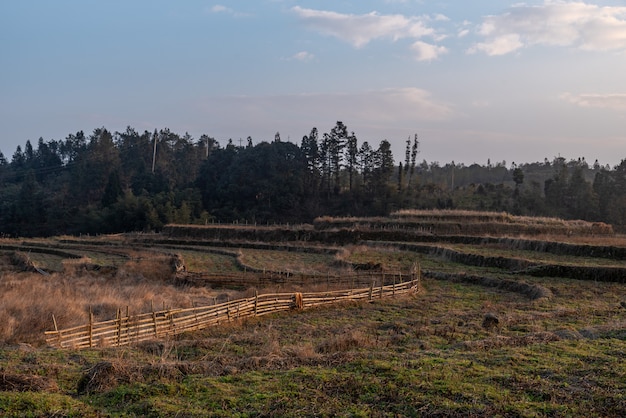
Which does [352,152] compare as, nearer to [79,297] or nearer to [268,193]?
[268,193]

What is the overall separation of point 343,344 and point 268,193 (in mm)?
70199

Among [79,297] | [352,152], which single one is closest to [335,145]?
[352,152]

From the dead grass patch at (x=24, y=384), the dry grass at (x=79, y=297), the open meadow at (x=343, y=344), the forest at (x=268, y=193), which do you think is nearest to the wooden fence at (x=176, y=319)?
the open meadow at (x=343, y=344)

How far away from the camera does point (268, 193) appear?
81.2m

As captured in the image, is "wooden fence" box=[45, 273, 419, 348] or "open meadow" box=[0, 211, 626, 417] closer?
"open meadow" box=[0, 211, 626, 417]

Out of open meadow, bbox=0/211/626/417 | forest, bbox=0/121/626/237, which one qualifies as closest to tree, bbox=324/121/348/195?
forest, bbox=0/121/626/237

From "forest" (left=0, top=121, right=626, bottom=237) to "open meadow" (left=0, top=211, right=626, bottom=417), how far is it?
4009cm

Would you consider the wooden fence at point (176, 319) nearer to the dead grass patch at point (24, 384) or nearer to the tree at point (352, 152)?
the dead grass patch at point (24, 384)

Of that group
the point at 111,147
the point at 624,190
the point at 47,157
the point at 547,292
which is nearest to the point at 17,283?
the point at 547,292

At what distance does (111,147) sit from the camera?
99812 mm

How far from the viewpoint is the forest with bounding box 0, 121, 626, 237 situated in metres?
71.2

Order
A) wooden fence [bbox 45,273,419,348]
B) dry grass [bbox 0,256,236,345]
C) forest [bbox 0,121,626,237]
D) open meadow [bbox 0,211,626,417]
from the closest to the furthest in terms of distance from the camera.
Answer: open meadow [bbox 0,211,626,417]
wooden fence [bbox 45,273,419,348]
dry grass [bbox 0,256,236,345]
forest [bbox 0,121,626,237]

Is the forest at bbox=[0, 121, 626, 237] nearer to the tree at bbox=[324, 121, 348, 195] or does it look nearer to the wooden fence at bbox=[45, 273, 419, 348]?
the tree at bbox=[324, 121, 348, 195]

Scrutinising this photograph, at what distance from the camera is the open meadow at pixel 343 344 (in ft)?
23.7
